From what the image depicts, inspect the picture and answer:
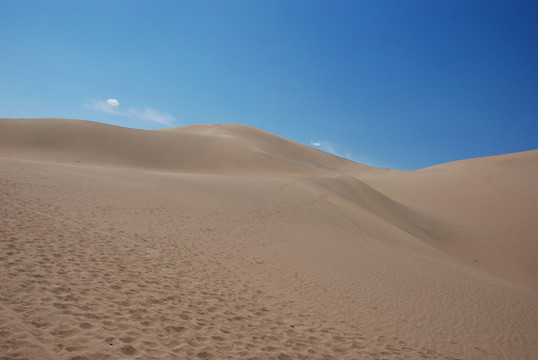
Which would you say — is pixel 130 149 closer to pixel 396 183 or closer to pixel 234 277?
pixel 234 277

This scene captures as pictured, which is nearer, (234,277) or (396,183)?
(234,277)

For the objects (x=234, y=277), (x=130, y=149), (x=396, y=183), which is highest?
(x=396, y=183)

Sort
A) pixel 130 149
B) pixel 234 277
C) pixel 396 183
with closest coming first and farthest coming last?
1. pixel 234 277
2. pixel 130 149
3. pixel 396 183

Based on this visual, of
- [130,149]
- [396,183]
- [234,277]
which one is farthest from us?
[396,183]

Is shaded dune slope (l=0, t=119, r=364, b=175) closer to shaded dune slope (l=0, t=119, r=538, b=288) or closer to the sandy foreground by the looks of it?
shaded dune slope (l=0, t=119, r=538, b=288)

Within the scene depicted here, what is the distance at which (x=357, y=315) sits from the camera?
6.72m

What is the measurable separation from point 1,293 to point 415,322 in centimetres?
845

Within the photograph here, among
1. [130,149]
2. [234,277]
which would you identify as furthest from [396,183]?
[234,277]

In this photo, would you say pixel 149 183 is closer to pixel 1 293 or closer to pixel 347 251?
pixel 347 251

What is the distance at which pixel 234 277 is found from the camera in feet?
24.6

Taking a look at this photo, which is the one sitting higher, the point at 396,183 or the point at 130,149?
the point at 396,183

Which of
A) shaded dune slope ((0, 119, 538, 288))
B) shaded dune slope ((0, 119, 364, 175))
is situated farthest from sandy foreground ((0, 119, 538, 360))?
shaded dune slope ((0, 119, 364, 175))

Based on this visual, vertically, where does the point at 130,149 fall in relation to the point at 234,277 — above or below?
above

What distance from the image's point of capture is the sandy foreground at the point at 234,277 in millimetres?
4402
